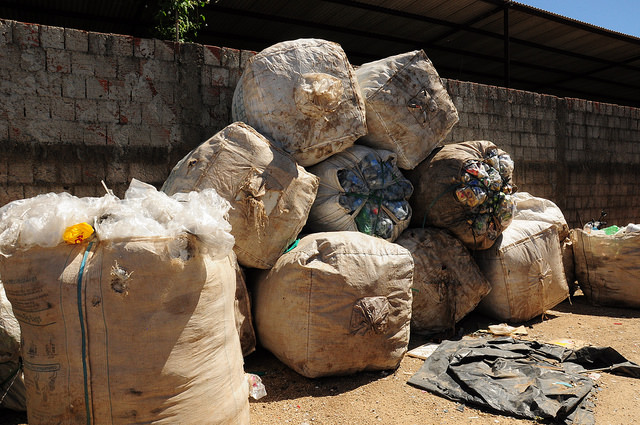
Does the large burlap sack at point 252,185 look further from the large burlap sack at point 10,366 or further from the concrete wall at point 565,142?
the concrete wall at point 565,142

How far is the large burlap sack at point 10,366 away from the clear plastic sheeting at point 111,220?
0.56 metres

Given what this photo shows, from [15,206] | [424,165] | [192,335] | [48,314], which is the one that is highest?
[424,165]

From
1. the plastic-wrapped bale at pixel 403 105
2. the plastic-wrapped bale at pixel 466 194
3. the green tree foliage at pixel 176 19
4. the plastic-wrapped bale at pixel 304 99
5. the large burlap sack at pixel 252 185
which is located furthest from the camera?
the green tree foliage at pixel 176 19

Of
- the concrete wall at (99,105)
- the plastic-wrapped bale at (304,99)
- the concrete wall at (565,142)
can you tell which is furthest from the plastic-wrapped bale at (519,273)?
the concrete wall at (99,105)

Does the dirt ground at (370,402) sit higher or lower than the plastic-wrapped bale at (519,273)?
lower

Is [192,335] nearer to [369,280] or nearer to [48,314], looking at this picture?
[48,314]

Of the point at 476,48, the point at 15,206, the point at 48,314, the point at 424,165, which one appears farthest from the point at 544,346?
the point at 476,48

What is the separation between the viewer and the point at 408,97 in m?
2.93

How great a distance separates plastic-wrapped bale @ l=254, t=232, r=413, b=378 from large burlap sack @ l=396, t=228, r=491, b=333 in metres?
0.56

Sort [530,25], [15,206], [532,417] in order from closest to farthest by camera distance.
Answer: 1. [15,206]
2. [532,417]
3. [530,25]

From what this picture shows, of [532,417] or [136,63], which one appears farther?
[136,63]

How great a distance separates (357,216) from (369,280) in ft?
1.75

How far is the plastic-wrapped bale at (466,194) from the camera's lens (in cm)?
301

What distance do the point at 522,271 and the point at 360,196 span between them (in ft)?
4.72
